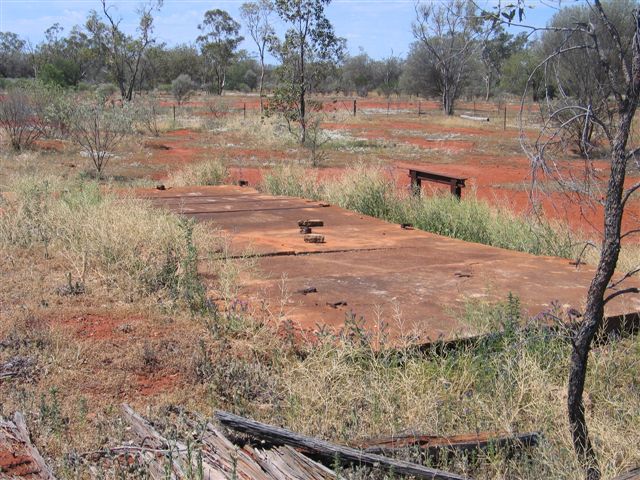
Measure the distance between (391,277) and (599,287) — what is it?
2720 mm

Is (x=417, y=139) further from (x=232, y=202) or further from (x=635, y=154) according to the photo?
(x=635, y=154)

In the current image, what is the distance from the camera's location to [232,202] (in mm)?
9375

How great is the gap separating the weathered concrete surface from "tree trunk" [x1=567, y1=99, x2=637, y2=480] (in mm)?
1134

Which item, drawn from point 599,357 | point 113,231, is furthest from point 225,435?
point 113,231

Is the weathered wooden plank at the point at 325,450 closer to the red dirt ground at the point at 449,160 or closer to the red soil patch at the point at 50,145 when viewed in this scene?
the red dirt ground at the point at 449,160

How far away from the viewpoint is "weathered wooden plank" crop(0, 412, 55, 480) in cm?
305

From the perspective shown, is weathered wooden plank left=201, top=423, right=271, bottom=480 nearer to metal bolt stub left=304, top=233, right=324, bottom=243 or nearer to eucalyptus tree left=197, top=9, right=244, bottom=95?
metal bolt stub left=304, top=233, right=324, bottom=243

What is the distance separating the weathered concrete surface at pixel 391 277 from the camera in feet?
15.2

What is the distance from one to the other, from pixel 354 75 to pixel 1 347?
65.1 metres

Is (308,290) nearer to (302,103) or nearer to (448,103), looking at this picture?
(302,103)

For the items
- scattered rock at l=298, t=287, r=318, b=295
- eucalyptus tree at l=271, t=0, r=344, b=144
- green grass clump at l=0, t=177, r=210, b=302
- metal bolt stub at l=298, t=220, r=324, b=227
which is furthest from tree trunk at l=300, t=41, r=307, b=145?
scattered rock at l=298, t=287, r=318, b=295

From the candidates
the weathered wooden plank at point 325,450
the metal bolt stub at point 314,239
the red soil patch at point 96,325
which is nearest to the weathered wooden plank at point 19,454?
the weathered wooden plank at point 325,450

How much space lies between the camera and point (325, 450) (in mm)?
2955

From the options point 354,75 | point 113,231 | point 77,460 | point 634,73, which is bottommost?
point 77,460
